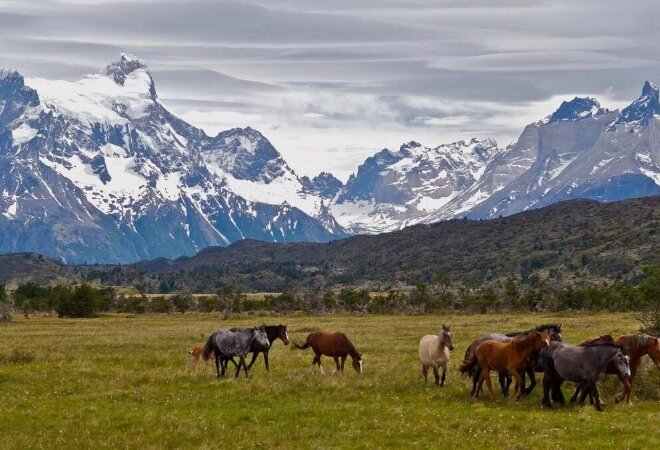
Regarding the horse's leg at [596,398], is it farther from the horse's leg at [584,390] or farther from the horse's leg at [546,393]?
the horse's leg at [546,393]

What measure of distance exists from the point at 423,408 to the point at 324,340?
10826 mm

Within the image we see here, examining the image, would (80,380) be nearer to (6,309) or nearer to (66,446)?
(66,446)

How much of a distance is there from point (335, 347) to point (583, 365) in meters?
12.9

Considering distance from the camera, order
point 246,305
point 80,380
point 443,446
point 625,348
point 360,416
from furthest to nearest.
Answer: point 246,305, point 80,380, point 625,348, point 360,416, point 443,446

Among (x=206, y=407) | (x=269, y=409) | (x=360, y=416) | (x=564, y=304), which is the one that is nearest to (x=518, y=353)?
(x=360, y=416)

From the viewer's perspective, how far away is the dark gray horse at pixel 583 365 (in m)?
31.1

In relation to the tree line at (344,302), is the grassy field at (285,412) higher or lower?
lower

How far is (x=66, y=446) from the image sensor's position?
2591cm

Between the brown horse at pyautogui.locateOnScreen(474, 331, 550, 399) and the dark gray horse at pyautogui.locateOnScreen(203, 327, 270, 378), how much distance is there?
1078 centimetres

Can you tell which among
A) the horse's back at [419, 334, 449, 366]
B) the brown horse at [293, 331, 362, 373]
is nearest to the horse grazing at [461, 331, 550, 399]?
the horse's back at [419, 334, 449, 366]

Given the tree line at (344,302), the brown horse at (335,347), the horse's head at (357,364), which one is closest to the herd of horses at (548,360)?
the horse's head at (357,364)

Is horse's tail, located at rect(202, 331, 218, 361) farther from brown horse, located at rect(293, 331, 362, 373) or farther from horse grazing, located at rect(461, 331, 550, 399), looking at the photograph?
horse grazing, located at rect(461, 331, 550, 399)

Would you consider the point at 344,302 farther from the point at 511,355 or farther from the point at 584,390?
the point at 584,390

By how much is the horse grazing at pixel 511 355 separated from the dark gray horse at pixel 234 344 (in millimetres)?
10775
